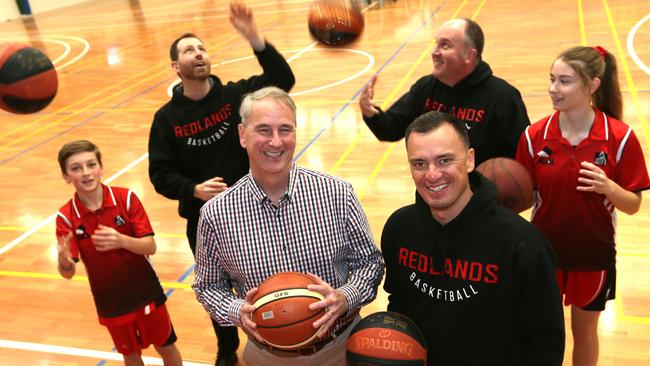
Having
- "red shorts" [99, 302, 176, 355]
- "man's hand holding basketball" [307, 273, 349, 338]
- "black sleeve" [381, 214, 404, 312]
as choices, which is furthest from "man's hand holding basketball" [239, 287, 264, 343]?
"red shorts" [99, 302, 176, 355]

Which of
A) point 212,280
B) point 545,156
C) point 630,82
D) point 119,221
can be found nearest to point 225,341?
point 119,221

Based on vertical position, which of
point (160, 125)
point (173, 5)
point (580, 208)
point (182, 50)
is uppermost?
point (182, 50)

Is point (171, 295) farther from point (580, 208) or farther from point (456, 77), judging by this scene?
point (580, 208)

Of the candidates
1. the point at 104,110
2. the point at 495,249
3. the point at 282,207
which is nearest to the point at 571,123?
the point at 495,249

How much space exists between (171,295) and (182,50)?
107 inches

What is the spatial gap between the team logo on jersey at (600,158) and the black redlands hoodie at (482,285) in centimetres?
103

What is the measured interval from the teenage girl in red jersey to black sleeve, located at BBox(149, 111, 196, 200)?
7.90ft

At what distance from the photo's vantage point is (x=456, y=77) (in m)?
3.70

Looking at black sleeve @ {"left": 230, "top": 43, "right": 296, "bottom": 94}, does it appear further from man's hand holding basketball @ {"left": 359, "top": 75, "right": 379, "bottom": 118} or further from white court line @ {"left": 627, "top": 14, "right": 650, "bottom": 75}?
white court line @ {"left": 627, "top": 14, "right": 650, "bottom": 75}

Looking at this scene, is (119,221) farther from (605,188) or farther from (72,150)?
(605,188)

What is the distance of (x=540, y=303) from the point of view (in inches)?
89.4

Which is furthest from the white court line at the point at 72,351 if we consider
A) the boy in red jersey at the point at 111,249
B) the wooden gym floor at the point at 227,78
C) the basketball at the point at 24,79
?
the basketball at the point at 24,79

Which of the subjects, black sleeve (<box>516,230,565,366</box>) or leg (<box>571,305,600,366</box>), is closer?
black sleeve (<box>516,230,565,366</box>)

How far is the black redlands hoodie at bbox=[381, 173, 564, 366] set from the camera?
89.5 inches
